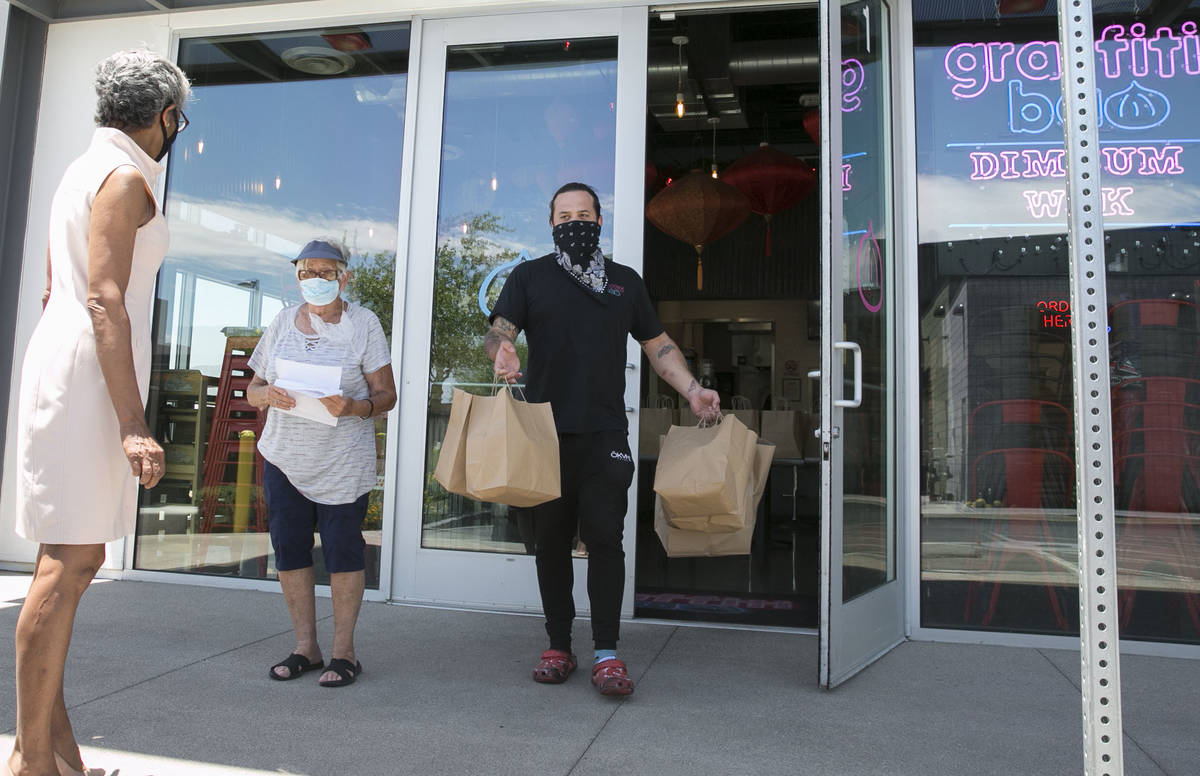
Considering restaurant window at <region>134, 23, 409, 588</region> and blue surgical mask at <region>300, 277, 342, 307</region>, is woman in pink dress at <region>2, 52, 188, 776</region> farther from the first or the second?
restaurant window at <region>134, 23, 409, 588</region>

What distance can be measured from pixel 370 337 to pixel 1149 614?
10.4 ft

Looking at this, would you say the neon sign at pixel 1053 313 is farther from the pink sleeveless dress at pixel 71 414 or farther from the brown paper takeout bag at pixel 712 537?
the pink sleeveless dress at pixel 71 414

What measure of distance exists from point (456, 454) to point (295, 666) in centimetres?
92

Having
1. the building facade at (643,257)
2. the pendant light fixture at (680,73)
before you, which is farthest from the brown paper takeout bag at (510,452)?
the pendant light fixture at (680,73)

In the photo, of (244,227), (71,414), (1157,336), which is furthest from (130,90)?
(1157,336)

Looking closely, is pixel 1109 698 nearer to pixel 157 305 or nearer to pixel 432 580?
pixel 432 580

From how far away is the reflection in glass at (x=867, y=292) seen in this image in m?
3.18

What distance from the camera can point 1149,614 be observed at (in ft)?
11.6

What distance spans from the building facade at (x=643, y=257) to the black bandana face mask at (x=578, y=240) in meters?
0.76

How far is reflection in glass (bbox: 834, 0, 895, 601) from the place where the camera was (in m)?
3.18

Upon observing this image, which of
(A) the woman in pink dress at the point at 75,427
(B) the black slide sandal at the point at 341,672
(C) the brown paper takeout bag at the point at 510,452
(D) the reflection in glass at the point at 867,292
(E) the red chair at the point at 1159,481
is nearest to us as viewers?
(A) the woman in pink dress at the point at 75,427

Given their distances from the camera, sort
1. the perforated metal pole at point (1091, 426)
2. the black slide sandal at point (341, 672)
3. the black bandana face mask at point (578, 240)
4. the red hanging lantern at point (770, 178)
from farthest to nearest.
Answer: the red hanging lantern at point (770, 178) < the black bandana face mask at point (578, 240) < the black slide sandal at point (341, 672) < the perforated metal pole at point (1091, 426)

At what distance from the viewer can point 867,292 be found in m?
3.46

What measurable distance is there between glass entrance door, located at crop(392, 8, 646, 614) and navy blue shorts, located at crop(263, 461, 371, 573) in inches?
46.1
